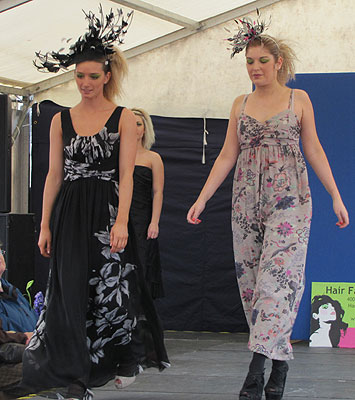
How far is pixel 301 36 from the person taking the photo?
629 centimetres

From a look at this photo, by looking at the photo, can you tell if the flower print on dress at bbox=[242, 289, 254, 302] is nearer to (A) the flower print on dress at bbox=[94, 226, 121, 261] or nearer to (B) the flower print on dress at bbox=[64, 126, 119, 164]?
(A) the flower print on dress at bbox=[94, 226, 121, 261]

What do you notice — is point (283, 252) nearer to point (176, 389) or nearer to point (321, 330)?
point (176, 389)

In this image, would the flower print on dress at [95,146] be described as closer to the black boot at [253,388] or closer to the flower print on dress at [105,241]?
the flower print on dress at [105,241]

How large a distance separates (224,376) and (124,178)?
1.43m

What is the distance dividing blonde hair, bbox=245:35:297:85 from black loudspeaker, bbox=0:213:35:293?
277 cm

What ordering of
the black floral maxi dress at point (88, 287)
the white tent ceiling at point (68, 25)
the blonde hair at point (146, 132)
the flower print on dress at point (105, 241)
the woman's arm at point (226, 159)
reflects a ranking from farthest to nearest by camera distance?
the white tent ceiling at point (68, 25)
the blonde hair at point (146, 132)
the woman's arm at point (226, 159)
the flower print on dress at point (105, 241)
the black floral maxi dress at point (88, 287)

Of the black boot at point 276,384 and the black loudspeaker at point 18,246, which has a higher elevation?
the black loudspeaker at point 18,246

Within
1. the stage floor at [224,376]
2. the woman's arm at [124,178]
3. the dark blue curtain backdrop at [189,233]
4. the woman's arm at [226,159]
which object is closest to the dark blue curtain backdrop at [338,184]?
the stage floor at [224,376]

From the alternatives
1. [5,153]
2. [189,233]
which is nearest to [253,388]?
[5,153]

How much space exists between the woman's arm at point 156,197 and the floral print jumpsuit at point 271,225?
1.41m

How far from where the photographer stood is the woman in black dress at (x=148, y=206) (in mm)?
4539

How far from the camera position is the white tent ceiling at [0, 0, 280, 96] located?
5.79 m

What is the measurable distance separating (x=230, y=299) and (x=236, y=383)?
8.57 feet

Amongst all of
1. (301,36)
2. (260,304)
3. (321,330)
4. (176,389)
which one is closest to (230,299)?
(321,330)
